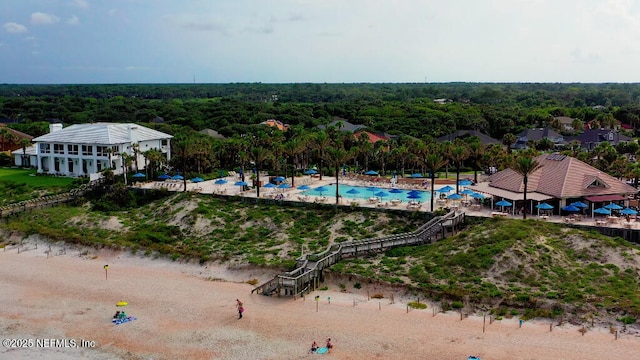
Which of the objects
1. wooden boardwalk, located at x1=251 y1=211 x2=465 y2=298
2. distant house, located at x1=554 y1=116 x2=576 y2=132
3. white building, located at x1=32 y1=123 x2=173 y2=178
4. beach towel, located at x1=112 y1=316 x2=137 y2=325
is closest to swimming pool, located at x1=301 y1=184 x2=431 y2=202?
wooden boardwalk, located at x1=251 y1=211 x2=465 y2=298

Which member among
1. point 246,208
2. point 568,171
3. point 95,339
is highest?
point 568,171

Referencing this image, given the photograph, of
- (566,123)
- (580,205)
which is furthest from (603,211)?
(566,123)

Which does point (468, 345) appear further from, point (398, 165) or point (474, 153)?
point (398, 165)

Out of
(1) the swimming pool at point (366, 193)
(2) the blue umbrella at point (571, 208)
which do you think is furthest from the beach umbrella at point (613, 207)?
(1) the swimming pool at point (366, 193)

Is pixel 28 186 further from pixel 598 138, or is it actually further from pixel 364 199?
pixel 598 138

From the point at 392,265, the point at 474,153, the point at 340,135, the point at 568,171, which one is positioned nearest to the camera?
the point at 392,265

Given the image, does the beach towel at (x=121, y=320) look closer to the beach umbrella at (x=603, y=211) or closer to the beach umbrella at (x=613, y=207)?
the beach umbrella at (x=603, y=211)

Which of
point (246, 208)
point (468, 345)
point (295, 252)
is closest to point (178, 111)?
point (246, 208)
